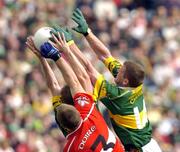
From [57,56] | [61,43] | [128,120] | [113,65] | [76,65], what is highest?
[61,43]

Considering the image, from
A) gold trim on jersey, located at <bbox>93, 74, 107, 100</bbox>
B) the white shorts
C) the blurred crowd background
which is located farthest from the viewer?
the blurred crowd background

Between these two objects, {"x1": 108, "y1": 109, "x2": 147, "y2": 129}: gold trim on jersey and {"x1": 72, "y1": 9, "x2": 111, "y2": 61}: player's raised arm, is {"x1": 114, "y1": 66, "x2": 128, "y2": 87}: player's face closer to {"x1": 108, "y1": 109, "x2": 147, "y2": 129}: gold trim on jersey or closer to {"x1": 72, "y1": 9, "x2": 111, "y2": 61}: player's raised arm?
{"x1": 108, "y1": 109, "x2": 147, "y2": 129}: gold trim on jersey

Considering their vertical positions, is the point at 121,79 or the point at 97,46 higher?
the point at 97,46

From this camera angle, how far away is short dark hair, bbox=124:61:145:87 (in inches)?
554

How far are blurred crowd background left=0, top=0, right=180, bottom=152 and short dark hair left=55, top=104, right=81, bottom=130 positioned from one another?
8.16 metres

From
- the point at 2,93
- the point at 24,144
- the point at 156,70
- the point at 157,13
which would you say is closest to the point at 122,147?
the point at 24,144

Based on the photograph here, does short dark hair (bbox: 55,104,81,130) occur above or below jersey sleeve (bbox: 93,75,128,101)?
above

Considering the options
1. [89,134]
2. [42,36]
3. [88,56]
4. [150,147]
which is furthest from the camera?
[88,56]

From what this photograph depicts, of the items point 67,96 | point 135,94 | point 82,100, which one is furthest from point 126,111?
point 82,100

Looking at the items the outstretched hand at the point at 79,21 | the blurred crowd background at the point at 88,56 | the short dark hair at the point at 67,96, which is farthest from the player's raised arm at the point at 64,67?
the blurred crowd background at the point at 88,56

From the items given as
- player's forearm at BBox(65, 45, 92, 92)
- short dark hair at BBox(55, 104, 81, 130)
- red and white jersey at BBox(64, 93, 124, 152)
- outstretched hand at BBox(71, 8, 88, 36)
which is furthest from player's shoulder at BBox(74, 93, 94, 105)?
outstretched hand at BBox(71, 8, 88, 36)

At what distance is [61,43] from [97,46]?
1360 mm

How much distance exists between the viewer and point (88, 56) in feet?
82.4

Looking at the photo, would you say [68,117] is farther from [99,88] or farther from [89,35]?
[89,35]
